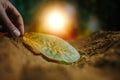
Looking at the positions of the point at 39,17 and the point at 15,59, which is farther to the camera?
the point at 39,17

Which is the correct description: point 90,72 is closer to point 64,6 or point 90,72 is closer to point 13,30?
point 13,30

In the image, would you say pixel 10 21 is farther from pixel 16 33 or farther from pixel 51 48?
pixel 51 48

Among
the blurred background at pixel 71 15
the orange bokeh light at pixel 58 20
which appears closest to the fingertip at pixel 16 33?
the orange bokeh light at pixel 58 20

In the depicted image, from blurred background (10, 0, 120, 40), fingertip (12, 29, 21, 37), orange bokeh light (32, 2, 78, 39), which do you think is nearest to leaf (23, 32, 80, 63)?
fingertip (12, 29, 21, 37)

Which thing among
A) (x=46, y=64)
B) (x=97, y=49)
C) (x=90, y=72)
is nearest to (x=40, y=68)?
(x=46, y=64)

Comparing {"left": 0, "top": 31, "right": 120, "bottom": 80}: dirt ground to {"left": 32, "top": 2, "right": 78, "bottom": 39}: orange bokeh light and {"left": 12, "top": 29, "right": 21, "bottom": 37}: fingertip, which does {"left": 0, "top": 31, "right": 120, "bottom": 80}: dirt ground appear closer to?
{"left": 12, "top": 29, "right": 21, "bottom": 37}: fingertip

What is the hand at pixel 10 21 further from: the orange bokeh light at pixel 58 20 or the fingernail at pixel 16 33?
the orange bokeh light at pixel 58 20
